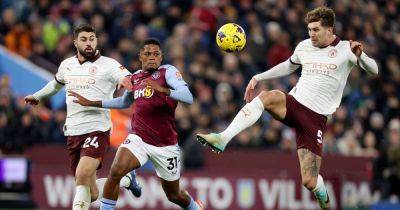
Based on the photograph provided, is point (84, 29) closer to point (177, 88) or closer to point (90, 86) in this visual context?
point (90, 86)

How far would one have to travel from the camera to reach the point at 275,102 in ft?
47.9

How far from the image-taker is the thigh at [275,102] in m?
14.5

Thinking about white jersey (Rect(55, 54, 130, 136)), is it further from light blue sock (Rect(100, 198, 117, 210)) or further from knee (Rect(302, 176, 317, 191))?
knee (Rect(302, 176, 317, 191))

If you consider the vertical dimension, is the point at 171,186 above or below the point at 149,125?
below

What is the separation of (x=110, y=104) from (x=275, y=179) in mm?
7992

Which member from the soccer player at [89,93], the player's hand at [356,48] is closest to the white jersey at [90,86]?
the soccer player at [89,93]

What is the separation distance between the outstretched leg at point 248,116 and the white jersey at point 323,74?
15.3 inches

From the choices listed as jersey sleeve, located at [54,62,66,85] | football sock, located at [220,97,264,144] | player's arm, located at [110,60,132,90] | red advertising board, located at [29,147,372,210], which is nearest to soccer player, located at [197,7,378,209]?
football sock, located at [220,97,264,144]

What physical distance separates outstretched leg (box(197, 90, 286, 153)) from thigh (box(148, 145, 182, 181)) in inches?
47.1

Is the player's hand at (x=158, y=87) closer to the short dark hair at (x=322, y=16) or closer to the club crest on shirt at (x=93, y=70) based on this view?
the club crest on shirt at (x=93, y=70)

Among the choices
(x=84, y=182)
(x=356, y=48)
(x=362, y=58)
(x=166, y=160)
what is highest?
(x=356, y=48)

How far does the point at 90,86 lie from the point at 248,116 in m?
2.49

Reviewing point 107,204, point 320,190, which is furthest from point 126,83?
point 320,190

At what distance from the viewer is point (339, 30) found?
1122 inches
